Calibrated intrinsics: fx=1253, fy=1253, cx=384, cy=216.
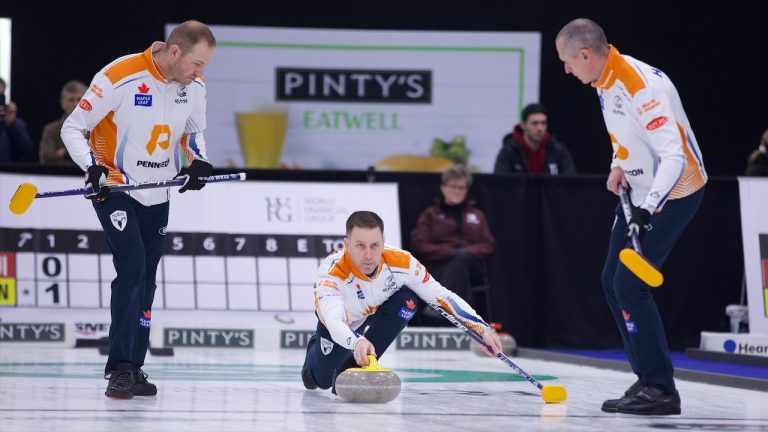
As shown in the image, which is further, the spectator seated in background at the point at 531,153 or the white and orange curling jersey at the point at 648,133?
the spectator seated in background at the point at 531,153

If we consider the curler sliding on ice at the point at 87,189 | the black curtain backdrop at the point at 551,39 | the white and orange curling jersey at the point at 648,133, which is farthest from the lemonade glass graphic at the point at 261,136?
the white and orange curling jersey at the point at 648,133

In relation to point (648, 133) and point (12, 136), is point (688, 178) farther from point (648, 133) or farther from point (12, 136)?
point (12, 136)

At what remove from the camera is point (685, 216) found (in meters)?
4.59

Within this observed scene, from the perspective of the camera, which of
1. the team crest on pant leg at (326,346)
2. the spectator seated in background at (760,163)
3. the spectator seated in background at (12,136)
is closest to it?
the team crest on pant leg at (326,346)

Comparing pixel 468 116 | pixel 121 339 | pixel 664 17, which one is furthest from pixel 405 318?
pixel 664 17

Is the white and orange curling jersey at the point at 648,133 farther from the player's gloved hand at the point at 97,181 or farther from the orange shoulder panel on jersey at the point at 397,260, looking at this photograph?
the player's gloved hand at the point at 97,181

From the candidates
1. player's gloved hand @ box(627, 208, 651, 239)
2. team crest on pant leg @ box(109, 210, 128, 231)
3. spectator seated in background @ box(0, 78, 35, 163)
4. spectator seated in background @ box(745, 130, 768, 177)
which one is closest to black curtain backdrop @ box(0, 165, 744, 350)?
spectator seated in background @ box(745, 130, 768, 177)

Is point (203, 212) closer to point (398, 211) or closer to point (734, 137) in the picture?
point (398, 211)

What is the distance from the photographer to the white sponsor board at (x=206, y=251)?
8273 millimetres

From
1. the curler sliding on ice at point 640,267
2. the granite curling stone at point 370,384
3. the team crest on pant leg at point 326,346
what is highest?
the curler sliding on ice at point 640,267

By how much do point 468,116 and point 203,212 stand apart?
3464 millimetres

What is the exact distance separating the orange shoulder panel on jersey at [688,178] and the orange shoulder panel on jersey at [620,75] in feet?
0.81

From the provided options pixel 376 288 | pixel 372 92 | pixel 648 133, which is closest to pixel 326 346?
pixel 376 288

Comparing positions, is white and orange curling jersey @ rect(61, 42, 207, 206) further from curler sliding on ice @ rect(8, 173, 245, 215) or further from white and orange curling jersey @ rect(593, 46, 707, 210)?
white and orange curling jersey @ rect(593, 46, 707, 210)
